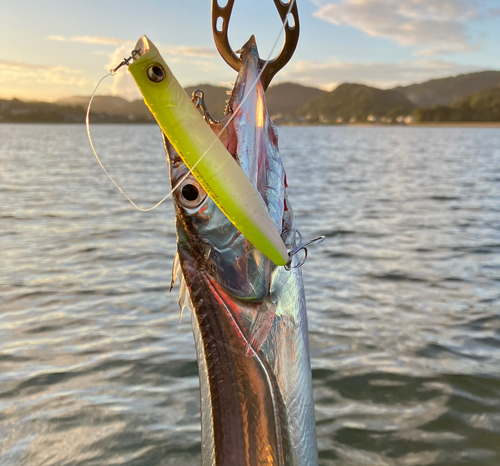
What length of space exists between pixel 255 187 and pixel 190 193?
10.6 inches

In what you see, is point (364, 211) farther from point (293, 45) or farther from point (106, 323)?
point (293, 45)

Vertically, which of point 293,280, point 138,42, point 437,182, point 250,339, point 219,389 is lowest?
point 437,182

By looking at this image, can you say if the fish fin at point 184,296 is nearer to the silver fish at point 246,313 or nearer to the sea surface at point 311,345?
the silver fish at point 246,313

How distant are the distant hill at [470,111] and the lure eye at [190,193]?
178 m

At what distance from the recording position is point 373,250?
10.6 meters

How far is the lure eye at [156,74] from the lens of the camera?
5.71 feet

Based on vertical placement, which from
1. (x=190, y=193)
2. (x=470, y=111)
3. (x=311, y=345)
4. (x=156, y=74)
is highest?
(x=156, y=74)

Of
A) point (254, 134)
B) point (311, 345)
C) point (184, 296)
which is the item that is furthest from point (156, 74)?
point (311, 345)

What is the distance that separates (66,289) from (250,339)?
6.54m

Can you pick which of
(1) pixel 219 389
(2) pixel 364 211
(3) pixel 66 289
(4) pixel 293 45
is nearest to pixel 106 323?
(3) pixel 66 289

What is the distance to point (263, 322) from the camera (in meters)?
2.33

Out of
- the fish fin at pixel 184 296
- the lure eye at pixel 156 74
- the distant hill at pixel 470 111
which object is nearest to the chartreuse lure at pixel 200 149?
the lure eye at pixel 156 74

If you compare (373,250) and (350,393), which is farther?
(373,250)

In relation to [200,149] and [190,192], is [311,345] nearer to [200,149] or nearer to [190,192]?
[190,192]
